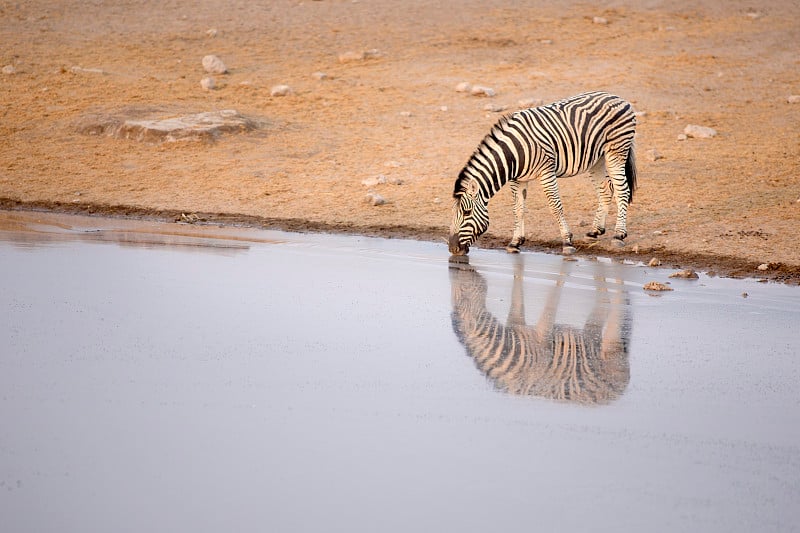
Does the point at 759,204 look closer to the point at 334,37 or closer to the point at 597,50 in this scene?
the point at 597,50

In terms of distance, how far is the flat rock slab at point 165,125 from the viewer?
16.8 meters

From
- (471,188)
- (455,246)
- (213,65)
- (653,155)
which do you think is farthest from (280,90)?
(455,246)

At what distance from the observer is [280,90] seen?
1981 cm

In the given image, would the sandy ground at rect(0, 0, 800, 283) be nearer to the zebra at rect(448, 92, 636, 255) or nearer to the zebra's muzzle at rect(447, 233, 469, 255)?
the zebra at rect(448, 92, 636, 255)

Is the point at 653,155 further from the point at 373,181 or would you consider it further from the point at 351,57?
the point at 351,57

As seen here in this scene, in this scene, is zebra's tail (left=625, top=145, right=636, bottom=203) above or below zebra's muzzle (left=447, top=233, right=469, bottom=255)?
above

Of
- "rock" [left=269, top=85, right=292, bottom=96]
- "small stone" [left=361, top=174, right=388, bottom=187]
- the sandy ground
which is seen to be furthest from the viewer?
"rock" [left=269, top=85, right=292, bottom=96]

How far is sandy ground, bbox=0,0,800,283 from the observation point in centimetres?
1341

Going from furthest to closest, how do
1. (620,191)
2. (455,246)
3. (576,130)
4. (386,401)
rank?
(620,191)
(576,130)
(455,246)
(386,401)

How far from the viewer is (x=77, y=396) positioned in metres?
5.77

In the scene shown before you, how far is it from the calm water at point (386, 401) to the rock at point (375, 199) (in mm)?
3978

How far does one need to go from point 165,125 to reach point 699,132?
9.23 m

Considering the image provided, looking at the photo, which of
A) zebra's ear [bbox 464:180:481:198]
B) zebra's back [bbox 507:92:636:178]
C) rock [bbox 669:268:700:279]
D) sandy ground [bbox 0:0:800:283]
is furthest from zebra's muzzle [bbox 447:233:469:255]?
rock [bbox 669:268:700:279]

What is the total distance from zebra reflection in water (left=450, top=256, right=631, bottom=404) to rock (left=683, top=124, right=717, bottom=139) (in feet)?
27.5
